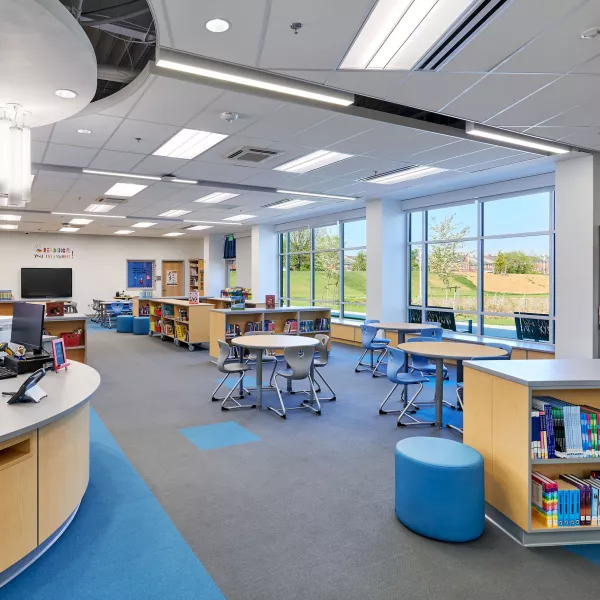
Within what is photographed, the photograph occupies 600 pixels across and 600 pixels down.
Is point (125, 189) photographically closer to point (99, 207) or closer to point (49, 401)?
point (99, 207)

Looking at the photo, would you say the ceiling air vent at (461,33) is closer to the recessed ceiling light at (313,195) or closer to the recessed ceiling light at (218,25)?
the recessed ceiling light at (218,25)

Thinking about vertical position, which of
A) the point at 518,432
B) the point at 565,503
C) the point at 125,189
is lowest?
the point at 565,503

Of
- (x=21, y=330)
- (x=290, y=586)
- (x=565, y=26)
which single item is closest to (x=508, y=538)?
(x=290, y=586)

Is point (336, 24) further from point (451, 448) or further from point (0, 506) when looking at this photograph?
point (0, 506)

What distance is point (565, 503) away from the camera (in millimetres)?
2764

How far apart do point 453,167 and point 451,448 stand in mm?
5530

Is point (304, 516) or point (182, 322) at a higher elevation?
point (182, 322)

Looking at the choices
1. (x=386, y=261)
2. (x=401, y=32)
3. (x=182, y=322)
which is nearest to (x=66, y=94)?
(x=401, y=32)

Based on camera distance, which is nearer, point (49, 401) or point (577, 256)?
point (49, 401)

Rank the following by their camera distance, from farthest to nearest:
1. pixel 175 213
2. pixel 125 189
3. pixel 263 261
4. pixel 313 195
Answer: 1. pixel 263 261
2. pixel 175 213
3. pixel 313 195
4. pixel 125 189

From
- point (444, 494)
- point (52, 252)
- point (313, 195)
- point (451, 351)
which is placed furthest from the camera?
point (52, 252)

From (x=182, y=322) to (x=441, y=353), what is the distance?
7139 mm

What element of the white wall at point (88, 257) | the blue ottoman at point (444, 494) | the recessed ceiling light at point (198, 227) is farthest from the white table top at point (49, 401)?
the white wall at point (88, 257)

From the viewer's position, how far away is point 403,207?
10.5 m
